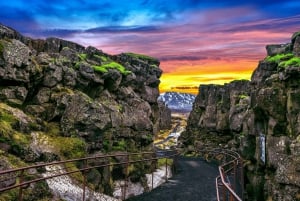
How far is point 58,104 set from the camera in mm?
22219

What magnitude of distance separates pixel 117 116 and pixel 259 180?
1152cm

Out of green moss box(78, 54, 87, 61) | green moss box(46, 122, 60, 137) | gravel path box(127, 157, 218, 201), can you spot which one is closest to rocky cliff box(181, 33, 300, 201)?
gravel path box(127, 157, 218, 201)

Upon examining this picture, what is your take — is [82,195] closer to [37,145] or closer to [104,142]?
[37,145]

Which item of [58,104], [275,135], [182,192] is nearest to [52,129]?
[58,104]

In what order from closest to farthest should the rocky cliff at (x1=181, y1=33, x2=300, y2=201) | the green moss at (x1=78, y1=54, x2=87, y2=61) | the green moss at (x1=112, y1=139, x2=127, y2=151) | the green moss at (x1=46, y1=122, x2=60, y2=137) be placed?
1. the rocky cliff at (x1=181, y1=33, x2=300, y2=201)
2. the green moss at (x1=46, y1=122, x2=60, y2=137)
3. the green moss at (x1=112, y1=139, x2=127, y2=151)
4. the green moss at (x1=78, y1=54, x2=87, y2=61)

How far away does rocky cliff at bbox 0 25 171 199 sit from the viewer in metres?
18.2

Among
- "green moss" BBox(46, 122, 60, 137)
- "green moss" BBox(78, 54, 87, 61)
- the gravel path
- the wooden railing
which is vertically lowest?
the gravel path

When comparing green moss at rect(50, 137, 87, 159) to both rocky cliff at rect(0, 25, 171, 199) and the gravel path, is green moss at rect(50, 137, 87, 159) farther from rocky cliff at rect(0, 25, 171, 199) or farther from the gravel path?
the gravel path

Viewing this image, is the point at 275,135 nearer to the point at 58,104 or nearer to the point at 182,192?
the point at 182,192

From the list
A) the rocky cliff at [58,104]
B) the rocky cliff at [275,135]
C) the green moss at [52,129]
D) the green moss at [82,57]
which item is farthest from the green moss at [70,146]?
the rocky cliff at [275,135]

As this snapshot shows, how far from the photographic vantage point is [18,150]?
16609 millimetres

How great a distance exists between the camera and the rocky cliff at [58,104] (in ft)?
59.7

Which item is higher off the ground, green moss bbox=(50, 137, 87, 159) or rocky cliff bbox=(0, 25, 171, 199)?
rocky cliff bbox=(0, 25, 171, 199)

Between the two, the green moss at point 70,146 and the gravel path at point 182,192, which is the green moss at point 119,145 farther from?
the green moss at point 70,146
